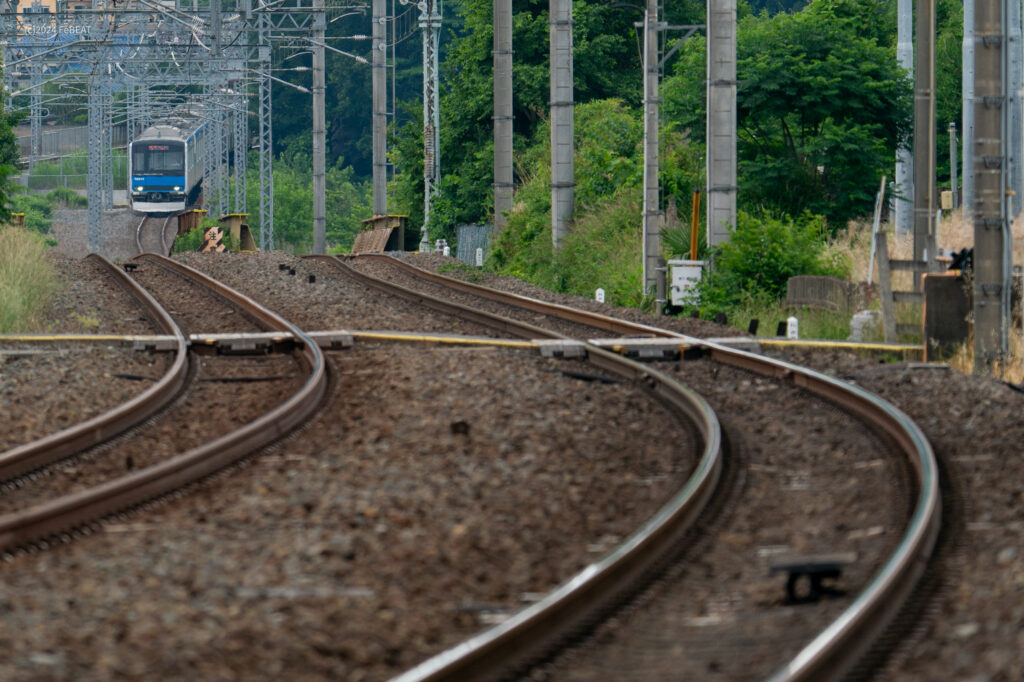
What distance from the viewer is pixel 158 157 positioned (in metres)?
63.8

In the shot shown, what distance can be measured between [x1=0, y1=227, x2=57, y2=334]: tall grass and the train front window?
38.1 meters

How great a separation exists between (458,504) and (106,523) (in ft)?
5.87

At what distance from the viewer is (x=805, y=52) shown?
Answer: 1050 inches

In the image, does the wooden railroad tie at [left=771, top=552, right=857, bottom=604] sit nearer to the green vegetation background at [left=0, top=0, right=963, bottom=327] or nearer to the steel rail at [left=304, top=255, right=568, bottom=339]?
the steel rail at [left=304, top=255, right=568, bottom=339]

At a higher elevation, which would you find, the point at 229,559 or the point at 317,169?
the point at 317,169

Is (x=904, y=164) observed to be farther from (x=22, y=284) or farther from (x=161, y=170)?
(x=161, y=170)

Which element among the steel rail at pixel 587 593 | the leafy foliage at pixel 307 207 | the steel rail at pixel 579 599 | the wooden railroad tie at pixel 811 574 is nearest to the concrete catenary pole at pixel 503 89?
the steel rail at pixel 587 593

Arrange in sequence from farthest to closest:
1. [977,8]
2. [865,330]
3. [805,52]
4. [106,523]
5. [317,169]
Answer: [317,169] < [805,52] < [865,330] < [977,8] < [106,523]

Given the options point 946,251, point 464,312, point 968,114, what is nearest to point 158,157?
point 968,114

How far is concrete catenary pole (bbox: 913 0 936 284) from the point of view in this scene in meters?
20.4

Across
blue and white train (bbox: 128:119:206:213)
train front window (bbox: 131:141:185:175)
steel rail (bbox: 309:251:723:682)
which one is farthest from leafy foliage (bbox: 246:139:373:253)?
steel rail (bbox: 309:251:723:682)

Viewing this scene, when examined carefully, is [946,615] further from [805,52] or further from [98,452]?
[805,52]

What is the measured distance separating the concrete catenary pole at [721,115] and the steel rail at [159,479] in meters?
10.6

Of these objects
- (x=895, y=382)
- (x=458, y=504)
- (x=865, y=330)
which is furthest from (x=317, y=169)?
(x=458, y=504)
